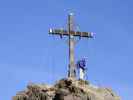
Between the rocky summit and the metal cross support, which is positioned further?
the metal cross support

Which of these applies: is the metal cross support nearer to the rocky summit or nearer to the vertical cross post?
the vertical cross post

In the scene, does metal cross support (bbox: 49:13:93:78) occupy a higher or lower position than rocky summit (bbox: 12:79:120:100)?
higher

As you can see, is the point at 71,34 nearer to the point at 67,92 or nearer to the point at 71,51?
the point at 71,51

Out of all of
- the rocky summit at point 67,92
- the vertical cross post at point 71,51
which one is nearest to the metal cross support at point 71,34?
the vertical cross post at point 71,51

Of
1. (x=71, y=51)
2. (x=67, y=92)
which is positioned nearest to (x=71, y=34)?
(x=71, y=51)

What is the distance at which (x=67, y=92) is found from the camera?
6250 cm

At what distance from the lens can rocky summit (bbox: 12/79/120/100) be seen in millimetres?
62438

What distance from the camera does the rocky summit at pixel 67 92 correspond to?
6244cm

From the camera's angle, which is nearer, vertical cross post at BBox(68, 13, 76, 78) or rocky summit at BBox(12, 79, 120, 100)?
rocky summit at BBox(12, 79, 120, 100)

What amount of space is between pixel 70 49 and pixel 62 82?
8417mm

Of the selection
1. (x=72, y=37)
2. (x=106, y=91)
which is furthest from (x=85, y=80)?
(x=72, y=37)

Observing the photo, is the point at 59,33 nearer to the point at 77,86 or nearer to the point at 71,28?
the point at 71,28

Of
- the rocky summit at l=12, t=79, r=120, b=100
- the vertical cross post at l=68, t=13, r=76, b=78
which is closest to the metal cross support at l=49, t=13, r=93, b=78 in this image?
the vertical cross post at l=68, t=13, r=76, b=78

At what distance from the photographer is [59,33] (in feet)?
Result: 238
